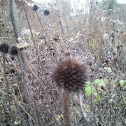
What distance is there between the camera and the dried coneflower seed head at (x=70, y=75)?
3.25ft

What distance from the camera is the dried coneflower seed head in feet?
3.25

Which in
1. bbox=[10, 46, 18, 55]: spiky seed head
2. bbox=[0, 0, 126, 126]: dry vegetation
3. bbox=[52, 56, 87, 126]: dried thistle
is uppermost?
bbox=[10, 46, 18, 55]: spiky seed head

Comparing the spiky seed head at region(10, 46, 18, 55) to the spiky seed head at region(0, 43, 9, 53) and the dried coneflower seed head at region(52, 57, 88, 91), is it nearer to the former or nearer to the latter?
the spiky seed head at region(0, 43, 9, 53)

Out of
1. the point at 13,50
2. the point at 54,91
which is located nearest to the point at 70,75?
the point at 13,50

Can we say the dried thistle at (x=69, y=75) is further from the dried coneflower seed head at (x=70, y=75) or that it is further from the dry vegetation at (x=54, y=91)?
the dry vegetation at (x=54, y=91)

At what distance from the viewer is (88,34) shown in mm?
4570

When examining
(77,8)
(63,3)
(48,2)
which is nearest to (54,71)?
(48,2)

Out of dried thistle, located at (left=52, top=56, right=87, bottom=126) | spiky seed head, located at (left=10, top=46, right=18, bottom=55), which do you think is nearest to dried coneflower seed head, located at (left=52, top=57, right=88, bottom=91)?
dried thistle, located at (left=52, top=56, right=87, bottom=126)

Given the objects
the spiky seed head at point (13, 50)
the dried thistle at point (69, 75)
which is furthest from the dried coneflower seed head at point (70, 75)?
the spiky seed head at point (13, 50)

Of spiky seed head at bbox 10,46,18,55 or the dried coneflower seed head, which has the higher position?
spiky seed head at bbox 10,46,18,55

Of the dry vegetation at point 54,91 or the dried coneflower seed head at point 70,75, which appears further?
the dry vegetation at point 54,91

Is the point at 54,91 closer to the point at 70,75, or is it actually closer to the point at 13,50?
the point at 13,50

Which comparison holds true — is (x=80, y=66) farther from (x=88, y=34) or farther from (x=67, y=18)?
(x=67, y=18)

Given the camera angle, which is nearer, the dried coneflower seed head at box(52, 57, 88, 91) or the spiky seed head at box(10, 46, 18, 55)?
the dried coneflower seed head at box(52, 57, 88, 91)
